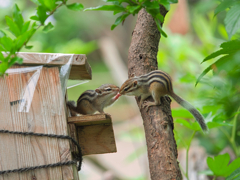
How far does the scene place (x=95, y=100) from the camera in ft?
6.52

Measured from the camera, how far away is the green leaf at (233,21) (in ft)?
2.76

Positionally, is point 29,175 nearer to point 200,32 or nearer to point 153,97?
point 153,97

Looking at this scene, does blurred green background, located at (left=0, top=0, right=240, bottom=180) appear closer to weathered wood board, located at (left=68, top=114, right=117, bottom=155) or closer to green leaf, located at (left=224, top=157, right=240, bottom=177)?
green leaf, located at (left=224, top=157, right=240, bottom=177)

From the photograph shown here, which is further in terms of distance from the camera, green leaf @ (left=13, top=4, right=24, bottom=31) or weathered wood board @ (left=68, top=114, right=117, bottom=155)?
weathered wood board @ (left=68, top=114, right=117, bottom=155)

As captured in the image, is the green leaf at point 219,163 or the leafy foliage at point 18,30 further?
the green leaf at point 219,163

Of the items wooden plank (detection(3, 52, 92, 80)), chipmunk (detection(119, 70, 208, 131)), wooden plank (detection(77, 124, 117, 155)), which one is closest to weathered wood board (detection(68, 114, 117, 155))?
wooden plank (detection(77, 124, 117, 155))

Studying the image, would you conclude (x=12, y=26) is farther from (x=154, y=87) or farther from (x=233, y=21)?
(x=154, y=87)

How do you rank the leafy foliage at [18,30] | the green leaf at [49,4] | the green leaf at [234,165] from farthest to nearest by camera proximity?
1. the green leaf at [234,165]
2. the green leaf at [49,4]
3. the leafy foliage at [18,30]

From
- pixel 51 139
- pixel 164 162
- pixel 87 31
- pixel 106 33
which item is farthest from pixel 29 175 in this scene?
pixel 87 31

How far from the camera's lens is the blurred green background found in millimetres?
1865

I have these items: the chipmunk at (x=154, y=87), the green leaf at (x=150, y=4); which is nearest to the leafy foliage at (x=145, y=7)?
the green leaf at (x=150, y=4)

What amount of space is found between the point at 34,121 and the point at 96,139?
512 mm

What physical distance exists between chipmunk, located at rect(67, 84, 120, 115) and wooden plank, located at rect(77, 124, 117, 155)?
15 cm

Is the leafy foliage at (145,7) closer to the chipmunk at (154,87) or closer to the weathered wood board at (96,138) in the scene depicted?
the chipmunk at (154,87)
